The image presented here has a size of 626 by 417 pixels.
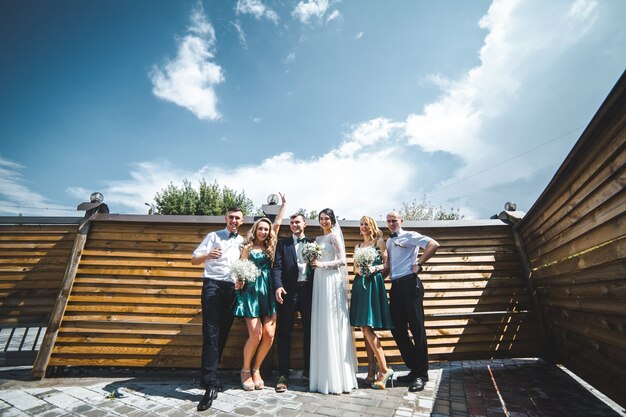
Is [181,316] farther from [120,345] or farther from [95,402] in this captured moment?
[95,402]

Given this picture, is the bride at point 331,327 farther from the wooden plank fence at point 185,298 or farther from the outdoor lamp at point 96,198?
the outdoor lamp at point 96,198

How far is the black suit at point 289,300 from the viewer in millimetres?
3750

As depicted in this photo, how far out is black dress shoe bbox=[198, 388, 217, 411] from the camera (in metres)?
2.87

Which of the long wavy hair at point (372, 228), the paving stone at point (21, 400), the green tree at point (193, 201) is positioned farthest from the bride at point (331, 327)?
the green tree at point (193, 201)

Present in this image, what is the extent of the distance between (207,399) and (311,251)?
82.3 inches

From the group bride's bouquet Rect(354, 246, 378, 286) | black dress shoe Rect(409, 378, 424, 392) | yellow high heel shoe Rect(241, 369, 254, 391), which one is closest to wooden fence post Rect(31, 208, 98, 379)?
yellow high heel shoe Rect(241, 369, 254, 391)

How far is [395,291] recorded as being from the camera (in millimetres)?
3754

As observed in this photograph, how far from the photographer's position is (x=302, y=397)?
3.18 metres

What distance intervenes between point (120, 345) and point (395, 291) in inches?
181

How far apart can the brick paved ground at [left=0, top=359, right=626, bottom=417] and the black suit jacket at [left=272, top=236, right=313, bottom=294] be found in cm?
137

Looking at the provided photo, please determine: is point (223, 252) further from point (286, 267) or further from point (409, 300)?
point (409, 300)

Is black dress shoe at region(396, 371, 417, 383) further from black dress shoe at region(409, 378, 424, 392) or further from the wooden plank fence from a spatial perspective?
the wooden plank fence

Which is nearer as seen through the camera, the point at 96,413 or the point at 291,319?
the point at 96,413

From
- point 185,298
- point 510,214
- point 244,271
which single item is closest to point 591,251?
point 510,214
